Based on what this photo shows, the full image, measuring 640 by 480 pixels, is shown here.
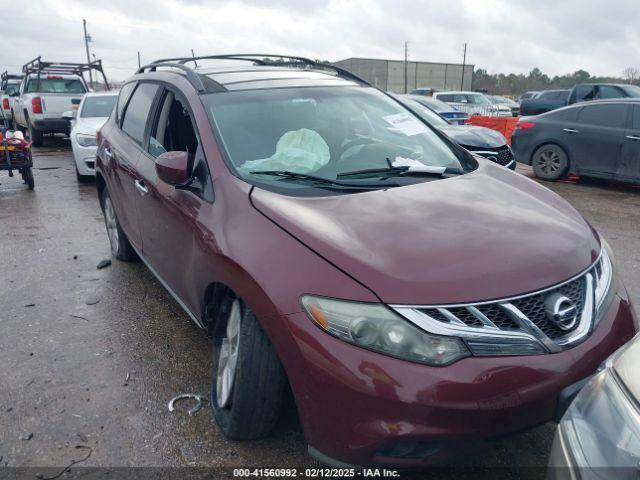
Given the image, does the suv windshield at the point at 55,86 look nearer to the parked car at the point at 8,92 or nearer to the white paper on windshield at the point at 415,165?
the parked car at the point at 8,92

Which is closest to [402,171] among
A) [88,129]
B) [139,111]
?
[139,111]

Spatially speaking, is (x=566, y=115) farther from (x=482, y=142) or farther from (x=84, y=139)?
(x=84, y=139)

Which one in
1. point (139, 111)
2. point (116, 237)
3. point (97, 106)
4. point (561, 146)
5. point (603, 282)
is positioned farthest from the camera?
point (97, 106)

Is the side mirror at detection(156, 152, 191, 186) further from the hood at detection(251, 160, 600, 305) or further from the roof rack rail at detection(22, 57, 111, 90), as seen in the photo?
the roof rack rail at detection(22, 57, 111, 90)

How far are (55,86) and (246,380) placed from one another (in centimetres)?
1559

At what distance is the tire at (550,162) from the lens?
9.34 meters

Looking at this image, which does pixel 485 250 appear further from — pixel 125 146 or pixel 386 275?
pixel 125 146

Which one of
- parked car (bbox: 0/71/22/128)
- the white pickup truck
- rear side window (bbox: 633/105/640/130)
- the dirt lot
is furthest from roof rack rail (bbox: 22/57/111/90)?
rear side window (bbox: 633/105/640/130)

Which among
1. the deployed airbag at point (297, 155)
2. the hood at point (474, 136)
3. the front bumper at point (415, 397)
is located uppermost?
the deployed airbag at point (297, 155)

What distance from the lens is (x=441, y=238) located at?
7.29ft

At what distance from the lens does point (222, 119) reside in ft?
10.1

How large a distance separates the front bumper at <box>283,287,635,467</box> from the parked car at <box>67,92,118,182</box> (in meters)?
7.45

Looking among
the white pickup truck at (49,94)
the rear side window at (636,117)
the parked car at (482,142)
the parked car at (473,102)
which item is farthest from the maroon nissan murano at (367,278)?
the parked car at (473,102)

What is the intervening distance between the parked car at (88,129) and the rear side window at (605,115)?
7.99 m
